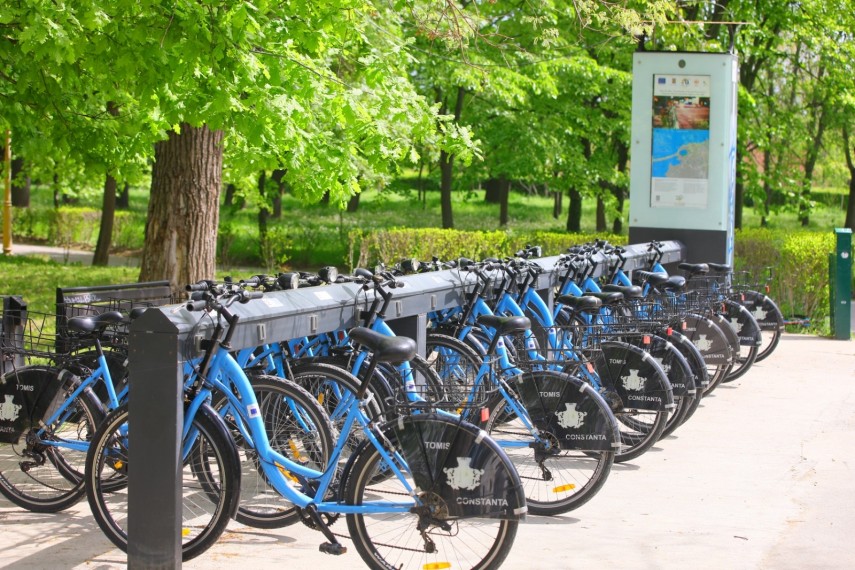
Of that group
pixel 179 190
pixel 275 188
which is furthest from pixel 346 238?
pixel 179 190

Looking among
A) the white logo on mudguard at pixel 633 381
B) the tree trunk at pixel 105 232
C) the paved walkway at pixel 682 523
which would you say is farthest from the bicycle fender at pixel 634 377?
the tree trunk at pixel 105 232

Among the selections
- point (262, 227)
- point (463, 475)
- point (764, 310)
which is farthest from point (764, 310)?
point (262, 227)

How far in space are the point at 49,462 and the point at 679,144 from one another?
7.88 meters

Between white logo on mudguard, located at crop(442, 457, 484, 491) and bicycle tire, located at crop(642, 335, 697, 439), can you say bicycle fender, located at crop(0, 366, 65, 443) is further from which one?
bicycle tire, located at crop(642, 335, 697, 439)

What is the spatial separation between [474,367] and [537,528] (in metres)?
0.86

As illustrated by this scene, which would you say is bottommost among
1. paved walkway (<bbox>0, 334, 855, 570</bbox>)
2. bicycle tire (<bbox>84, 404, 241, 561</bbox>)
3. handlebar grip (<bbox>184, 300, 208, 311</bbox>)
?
paved walkway (<bbox>0, 334, 855, 570</bbox>)

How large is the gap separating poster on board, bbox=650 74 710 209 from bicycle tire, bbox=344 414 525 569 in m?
7.77

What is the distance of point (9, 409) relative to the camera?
5.59 meters

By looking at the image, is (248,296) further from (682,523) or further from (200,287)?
(682,523)

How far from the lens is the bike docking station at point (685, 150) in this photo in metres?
11.4

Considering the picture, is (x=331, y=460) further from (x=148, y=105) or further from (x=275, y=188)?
(x=275, y=188)

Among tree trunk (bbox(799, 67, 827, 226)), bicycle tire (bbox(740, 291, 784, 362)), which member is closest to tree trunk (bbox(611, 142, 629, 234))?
tree trunk (bbox(799, 67, 827, 226))

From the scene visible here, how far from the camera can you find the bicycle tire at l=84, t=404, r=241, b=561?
4.36m

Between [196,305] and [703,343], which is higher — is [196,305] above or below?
above
